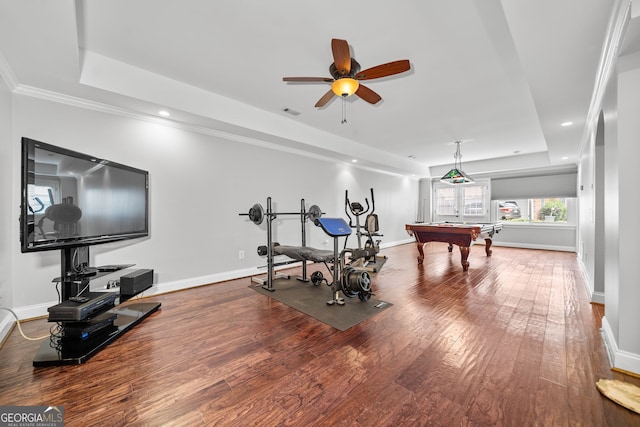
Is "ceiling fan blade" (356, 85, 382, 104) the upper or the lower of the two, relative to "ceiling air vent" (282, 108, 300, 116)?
lower

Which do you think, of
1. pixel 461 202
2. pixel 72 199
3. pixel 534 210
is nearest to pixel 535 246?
pixel 534 210

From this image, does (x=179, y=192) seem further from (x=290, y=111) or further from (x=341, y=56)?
(x=341, y=56)

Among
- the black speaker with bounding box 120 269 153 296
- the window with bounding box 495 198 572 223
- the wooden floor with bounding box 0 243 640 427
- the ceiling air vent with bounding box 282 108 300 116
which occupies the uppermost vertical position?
the ceiling air vent with bounding box 282 108 300 116

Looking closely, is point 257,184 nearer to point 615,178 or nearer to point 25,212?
point 25,212

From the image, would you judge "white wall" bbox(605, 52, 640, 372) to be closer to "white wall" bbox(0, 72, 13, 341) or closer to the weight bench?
the weight bench

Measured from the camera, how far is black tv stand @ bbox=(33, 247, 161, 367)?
75.0 inches

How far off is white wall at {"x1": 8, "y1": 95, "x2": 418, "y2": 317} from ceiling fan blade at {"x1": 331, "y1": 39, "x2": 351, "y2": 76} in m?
2.66

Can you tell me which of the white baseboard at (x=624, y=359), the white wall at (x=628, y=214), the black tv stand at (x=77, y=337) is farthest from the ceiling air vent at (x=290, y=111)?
the white baseboard at (x=624, y=359)

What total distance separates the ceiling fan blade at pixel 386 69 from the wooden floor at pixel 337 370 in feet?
7.90

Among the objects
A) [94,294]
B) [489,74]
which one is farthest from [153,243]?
[489,74]

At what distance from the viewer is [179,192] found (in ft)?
12.3

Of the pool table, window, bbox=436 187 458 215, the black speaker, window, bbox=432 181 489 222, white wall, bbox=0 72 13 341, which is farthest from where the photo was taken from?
window, bbox=436 187 458 215

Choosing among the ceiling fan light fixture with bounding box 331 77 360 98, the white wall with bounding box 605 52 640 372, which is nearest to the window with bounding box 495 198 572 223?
the white wall with bounding box 605 52 640 372

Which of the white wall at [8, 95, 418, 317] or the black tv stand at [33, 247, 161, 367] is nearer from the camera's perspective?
the black tv stand at [33, 247, 161, 367]
